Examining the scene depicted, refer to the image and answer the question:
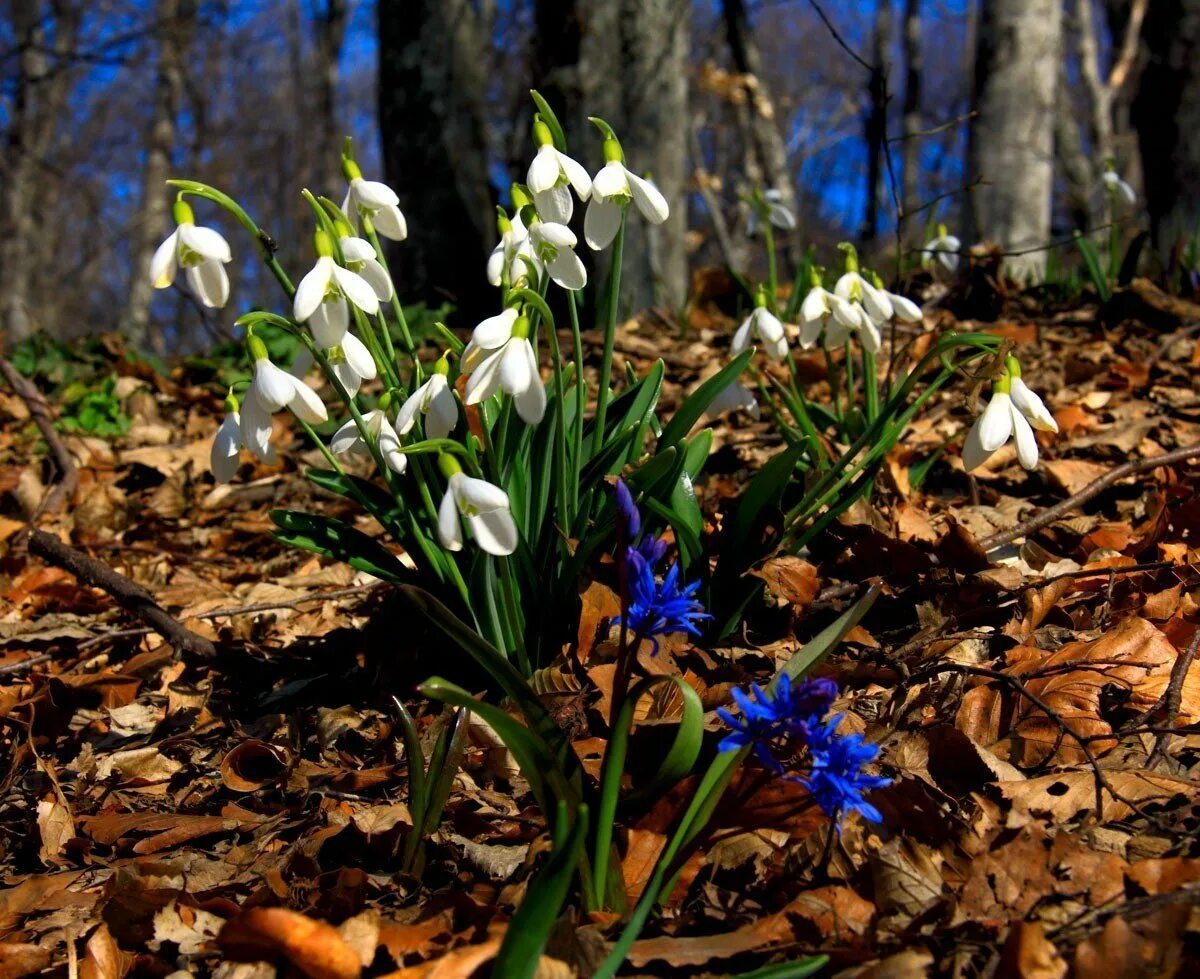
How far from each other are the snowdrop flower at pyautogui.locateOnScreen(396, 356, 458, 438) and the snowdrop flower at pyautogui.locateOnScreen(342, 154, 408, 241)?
0.31 m

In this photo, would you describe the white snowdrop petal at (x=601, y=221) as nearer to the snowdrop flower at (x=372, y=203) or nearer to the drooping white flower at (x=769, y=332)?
the snowdrop flower at (x=372, y=203)

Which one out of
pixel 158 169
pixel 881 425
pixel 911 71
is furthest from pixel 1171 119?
pixel 158 169

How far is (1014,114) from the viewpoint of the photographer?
584cm

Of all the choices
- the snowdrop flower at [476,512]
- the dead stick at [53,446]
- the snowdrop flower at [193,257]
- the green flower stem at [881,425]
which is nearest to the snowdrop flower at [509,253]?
the snowdrop flower at [193,257]

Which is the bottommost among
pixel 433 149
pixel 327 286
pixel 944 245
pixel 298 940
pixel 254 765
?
pixel 254 765

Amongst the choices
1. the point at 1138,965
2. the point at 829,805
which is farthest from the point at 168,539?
the point at 1138,965

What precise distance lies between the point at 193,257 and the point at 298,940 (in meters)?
1.01

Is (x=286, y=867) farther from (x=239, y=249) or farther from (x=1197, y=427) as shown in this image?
(x=239, y=249)

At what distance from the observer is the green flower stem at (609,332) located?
1808 mm

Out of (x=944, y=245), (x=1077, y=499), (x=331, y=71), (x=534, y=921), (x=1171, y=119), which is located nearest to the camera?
(x=534, y=921)

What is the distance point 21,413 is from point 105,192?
22.5 m

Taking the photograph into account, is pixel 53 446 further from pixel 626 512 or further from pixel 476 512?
pixel 626 512

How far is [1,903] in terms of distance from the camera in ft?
4.85

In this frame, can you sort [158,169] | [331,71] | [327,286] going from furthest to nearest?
1. [331,71]
2. [158,169]
3. [327,286]
